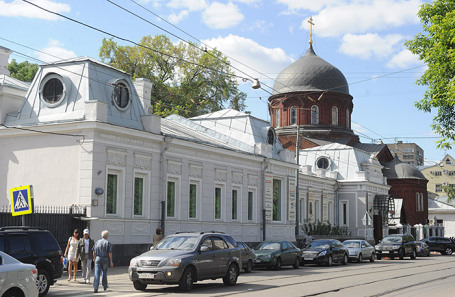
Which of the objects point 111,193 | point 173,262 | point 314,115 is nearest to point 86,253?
point 173,262

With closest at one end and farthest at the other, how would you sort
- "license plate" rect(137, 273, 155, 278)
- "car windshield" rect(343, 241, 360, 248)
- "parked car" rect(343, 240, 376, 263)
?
"license plate" rect(137, 273, 155, 278) < "parked car" rect(343, 240, 376, 263) < "car windshield" rect(343, 241, 360, 248)

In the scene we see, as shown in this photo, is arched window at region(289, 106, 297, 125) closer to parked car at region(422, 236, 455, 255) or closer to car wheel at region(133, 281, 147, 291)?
parked car at region(422, 236, 455, 255)

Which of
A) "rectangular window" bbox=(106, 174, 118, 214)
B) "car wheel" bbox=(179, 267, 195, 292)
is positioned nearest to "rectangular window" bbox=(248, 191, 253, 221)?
"rectangular window" bbox=(106, 174, 118, 214)

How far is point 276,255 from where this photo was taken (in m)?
26.8

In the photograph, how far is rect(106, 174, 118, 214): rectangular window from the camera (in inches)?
1013

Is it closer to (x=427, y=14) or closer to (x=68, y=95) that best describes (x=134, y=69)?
(x=68, y=95)

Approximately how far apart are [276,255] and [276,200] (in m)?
11.8

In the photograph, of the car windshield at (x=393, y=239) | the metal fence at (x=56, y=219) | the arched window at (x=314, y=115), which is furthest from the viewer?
the arched window at (x=314, y=115)

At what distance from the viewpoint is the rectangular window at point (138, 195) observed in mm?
27375

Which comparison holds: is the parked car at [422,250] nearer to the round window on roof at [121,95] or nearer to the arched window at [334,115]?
the arched window at [334,115]

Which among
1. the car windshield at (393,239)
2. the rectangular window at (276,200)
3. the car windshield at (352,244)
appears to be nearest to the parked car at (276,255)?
the car windshield at (352,244)

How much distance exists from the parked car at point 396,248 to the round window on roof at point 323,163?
51.9 feet

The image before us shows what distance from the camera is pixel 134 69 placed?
52344 mm

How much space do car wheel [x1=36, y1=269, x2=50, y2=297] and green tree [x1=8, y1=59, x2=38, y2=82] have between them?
126 feet
